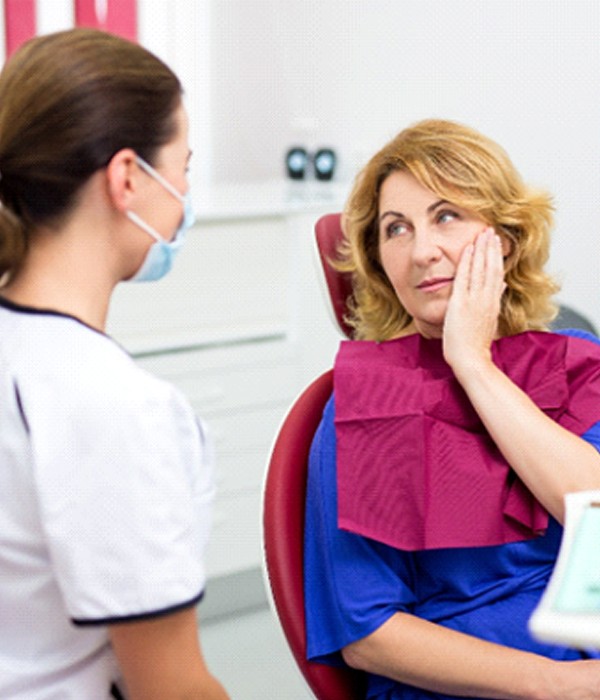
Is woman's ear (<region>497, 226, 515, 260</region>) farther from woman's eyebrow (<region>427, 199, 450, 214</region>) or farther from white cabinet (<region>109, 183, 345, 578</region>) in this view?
white cabinet (<region>109, 183, 345, 578</region>)

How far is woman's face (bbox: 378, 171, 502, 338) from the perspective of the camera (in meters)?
1.85

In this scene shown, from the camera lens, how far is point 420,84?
3.40 m

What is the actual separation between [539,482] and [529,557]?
0.12 metres

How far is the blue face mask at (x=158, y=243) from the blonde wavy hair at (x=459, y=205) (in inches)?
17.0

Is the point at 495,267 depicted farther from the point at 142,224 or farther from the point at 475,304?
the point at 142,224

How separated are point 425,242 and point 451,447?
0.97 ft

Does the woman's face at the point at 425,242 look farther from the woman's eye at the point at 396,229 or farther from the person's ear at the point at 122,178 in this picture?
the person's ear at the point at 122,178

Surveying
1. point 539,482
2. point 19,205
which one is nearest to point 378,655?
point 539,482

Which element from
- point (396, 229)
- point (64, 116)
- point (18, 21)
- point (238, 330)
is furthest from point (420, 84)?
point (64, 116)

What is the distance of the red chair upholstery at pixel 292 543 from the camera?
172 cm

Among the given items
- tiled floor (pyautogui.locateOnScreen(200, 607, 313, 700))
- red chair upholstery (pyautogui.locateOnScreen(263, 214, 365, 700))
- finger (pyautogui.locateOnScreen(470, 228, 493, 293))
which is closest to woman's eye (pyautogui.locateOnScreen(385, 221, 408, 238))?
finger (pyautogui.locateOnScreen(470, 228, 493, 293))

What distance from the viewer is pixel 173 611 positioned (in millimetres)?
1256

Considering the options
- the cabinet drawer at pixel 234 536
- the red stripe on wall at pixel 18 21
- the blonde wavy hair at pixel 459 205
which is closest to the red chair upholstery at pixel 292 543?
the blonde wavy hair at pixel 459 205

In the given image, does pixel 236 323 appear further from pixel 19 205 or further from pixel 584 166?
pixel 19 205
